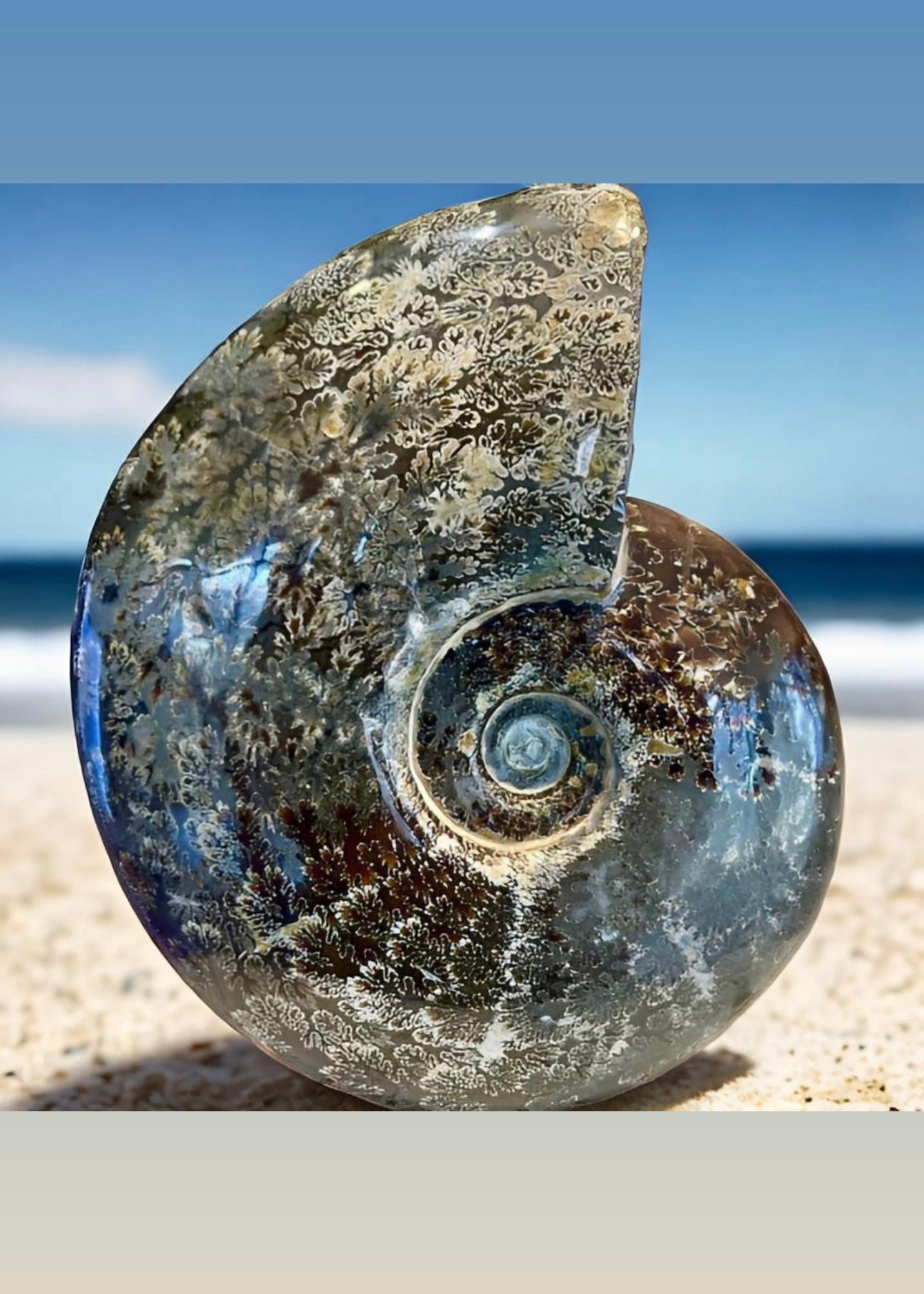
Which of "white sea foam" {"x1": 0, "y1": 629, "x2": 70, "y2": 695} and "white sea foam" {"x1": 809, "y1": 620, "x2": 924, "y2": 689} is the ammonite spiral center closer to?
"white sea foam" {"x1": 809, "y1": 620, "x2": 924, "y2": 689}

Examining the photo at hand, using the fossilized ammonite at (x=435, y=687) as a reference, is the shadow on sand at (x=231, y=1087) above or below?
below

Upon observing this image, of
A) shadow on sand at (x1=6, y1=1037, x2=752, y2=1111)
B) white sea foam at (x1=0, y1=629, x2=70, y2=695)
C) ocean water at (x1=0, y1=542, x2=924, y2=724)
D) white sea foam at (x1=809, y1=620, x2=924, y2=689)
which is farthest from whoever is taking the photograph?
white sea foam at (x1=0, y1=629, x2=70, y2=695)

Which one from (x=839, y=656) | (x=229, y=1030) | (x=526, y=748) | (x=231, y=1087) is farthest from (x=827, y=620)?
(x=526, y=748)

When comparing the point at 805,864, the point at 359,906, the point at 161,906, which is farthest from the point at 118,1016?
the point at 805,864

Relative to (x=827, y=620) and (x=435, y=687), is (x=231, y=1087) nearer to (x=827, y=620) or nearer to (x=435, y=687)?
(x=435, y=687)

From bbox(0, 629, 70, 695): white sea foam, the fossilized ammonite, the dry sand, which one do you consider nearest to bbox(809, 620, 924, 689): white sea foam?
the dry sand

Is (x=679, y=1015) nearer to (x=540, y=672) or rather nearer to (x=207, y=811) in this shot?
(x=540, y=672)

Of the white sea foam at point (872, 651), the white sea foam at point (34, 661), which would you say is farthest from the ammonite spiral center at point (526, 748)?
the white sea foam at point (34, 661)

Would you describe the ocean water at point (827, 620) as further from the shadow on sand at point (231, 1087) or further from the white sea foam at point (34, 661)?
the shadow on sand at point (231, 1087)
